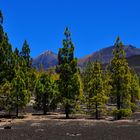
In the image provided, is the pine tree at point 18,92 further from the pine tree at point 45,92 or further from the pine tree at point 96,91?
the pine tree at point 45,92

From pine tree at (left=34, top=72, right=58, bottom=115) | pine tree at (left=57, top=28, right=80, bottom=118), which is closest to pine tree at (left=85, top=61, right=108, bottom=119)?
pine tree at (left=57, top=28, right=80, bottom=118)

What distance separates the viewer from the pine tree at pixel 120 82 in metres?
71.7

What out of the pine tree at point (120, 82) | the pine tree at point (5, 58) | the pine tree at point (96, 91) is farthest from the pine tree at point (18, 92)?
the pine tree at point (120, 82)

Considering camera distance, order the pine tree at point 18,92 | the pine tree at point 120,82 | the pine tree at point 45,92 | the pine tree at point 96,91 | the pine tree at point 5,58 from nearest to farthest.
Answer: the pine tree at point 120,82
the pine tree at point 96,91
the pine tree at point 18,92
the pine tree at point 5,58
the pine tree at point 45,92

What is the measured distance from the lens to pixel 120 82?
2847 inches

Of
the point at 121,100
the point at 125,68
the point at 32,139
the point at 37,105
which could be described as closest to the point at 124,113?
the point at 121,100

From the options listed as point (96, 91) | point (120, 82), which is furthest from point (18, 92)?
point (120, 82)

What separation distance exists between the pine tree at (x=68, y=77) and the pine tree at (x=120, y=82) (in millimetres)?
8105

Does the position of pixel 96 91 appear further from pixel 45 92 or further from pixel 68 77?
pixel 45 92

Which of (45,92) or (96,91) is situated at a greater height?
(45,92)

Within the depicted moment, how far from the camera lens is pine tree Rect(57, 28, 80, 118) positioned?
7769 centimetres

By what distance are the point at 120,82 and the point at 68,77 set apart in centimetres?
1083

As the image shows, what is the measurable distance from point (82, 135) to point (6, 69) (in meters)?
39.9

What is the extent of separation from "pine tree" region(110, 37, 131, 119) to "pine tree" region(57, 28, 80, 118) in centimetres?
810
